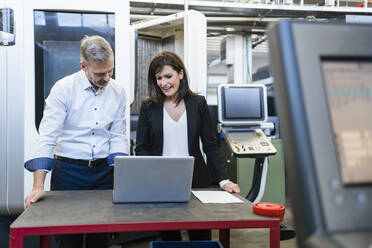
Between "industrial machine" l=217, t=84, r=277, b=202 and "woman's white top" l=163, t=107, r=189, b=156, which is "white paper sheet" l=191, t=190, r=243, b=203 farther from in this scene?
"industrial machine" l=217, t=84, r=277, b=202

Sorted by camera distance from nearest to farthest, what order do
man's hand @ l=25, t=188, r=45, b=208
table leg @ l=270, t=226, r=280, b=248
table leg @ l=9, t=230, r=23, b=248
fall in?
table leg @ l=9, t=230, r=23, b=248, table leg @ l=270, t=226, r=280, b=248, man's hand @ l=25, t=188, r=45, b=208

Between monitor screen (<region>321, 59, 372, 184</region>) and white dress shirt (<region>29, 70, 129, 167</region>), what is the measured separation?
57.1 inches

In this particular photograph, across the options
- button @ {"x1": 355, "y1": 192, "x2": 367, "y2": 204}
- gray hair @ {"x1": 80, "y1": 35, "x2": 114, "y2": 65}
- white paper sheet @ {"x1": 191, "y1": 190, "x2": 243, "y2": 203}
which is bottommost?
white paper sheet @ {"x1": 191, "y1": 190, "x2": 243, "y2": 203}

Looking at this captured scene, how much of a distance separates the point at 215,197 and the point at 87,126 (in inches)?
27.5

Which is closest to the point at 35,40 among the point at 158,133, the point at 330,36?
the point at 158,133

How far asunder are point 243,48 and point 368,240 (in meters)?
4.69

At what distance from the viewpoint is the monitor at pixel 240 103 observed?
3117 mm

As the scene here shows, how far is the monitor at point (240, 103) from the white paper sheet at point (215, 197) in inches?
59.4

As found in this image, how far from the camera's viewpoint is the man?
5.36ft

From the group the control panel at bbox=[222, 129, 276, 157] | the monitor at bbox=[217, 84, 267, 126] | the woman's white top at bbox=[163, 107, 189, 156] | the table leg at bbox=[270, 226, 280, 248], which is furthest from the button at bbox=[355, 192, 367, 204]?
the monitor at bbox=[217, 84, 267, 126]

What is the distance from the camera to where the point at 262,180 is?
3.26m

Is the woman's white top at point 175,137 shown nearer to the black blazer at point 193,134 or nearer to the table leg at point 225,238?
the black blazer at point 193,134

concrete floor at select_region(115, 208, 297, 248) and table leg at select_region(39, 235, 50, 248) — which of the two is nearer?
table leg at select_region(39, 235, 50, 248)

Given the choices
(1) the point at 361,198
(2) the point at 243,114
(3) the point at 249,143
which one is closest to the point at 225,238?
(1) the point at 361,198
